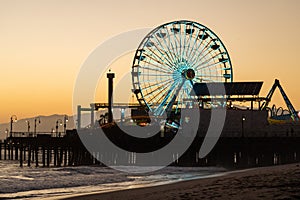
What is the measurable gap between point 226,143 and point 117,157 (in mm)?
15210

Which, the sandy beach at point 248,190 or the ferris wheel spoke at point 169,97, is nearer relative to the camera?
the sandy beach at point 248,190

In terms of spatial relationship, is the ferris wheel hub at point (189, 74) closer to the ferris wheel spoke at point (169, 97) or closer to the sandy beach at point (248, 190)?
the ferris wheel spoke at point (169, 97)

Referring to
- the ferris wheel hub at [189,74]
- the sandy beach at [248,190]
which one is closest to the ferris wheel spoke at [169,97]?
the ferris wheel hub at [189,74]

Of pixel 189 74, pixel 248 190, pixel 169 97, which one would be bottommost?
pixel 248 190

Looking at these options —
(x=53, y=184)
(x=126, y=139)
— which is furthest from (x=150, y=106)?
(x=53, y=184)

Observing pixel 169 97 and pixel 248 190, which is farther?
pixel 169 97

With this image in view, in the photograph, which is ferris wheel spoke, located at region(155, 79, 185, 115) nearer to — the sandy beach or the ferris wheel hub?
the ferris wheel hub

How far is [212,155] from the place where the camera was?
6100 centimetres

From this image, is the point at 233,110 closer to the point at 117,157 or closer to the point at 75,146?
the point at 117,157

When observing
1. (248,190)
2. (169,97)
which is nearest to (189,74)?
(169,97)

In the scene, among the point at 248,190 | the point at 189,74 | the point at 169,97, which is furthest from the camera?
the point at 169,97

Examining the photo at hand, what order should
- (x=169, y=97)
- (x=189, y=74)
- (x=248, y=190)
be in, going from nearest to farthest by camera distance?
1. (x=248, y=190)
2. (x=189, y=74)
3. (x=169, y=97)

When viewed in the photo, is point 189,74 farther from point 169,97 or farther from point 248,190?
point 248,190

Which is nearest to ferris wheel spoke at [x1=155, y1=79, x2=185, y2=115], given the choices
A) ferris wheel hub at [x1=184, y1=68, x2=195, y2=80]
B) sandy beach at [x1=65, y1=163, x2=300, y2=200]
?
ferris wheel hub at [x1=184, y1=68, x2=195, y2=80]
